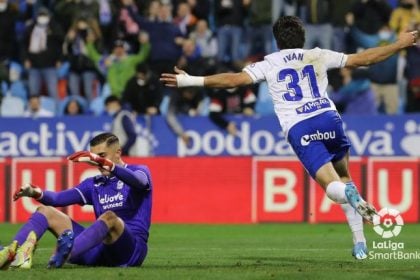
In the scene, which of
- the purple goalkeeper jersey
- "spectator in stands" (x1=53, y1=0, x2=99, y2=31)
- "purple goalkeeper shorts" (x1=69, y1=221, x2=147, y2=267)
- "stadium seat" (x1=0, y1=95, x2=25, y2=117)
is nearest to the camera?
"purple goalkeeper shorts" (x1=69, y1=221, x2=147, y2=267)

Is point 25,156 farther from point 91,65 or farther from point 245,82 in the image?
point 245,82

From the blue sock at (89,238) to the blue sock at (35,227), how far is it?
0.50 metres

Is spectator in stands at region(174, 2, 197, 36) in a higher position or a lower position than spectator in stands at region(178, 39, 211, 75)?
higher

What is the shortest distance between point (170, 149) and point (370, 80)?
4075 mm

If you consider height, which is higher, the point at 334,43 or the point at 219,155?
the point at 334,43

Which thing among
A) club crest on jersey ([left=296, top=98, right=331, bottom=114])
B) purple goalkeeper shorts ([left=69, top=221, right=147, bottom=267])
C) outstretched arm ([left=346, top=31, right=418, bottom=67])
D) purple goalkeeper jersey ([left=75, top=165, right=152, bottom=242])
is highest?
outstretched arm ([left=346, top=31, right=418, bottom=67])

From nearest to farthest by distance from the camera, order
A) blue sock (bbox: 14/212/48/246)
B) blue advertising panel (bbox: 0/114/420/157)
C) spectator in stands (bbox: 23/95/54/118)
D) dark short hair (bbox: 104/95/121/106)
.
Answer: blue sock (bbox: 14/212/48/246)
blue advertising panel (bbox: 0/114/420/157)
dark short hair (bbox: 104/95/121/106)
spectator in stands (bbox: 23/95/54/118)

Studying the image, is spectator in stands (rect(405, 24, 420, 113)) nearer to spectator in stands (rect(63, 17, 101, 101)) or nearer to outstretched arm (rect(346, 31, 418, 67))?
spectator in stands (rect(63, 17, 101, 101))

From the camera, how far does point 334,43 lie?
23844 mm

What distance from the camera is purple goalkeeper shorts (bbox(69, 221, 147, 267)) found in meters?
11.4

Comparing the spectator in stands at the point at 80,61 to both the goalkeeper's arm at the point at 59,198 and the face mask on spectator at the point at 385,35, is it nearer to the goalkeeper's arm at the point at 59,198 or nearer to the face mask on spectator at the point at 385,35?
the face mask on spectator at the point at 385,35

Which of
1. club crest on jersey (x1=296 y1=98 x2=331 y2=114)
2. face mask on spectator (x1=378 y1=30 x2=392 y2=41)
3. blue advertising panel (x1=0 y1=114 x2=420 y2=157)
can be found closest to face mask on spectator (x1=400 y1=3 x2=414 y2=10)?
face mask on spectator (x1=378 y1=30 x2=392 y2=41)

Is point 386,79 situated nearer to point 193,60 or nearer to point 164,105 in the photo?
point 193,60

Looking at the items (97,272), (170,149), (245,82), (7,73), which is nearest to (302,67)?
(245,82)
